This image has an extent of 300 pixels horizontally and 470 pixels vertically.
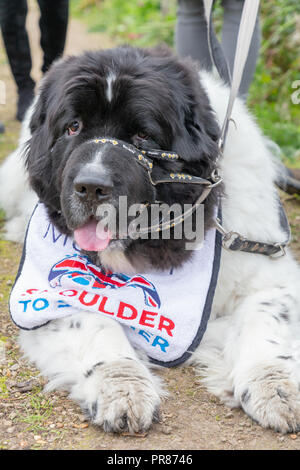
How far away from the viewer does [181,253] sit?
2.54 meters

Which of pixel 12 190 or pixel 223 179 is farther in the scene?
pixel 12 190

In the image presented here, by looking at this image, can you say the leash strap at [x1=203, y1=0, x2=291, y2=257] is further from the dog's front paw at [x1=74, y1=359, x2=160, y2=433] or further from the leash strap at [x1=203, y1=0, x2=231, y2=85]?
the dog's front paw at [x1=74, y1=359, x2=160, y2=433]

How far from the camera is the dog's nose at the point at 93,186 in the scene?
2111mm

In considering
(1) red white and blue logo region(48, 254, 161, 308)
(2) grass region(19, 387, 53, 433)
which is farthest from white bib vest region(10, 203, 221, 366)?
(2) grass region(19, 387, 53, 433)

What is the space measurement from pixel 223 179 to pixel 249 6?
0.73 meters

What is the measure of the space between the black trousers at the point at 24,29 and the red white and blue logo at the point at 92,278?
9.66 ft

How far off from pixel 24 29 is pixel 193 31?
2.12 metres

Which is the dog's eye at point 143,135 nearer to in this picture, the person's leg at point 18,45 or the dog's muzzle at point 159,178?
the dog's muzzle at point 159,178

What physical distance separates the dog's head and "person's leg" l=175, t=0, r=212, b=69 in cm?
139

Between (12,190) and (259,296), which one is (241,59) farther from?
(12,190)

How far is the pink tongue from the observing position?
233 centimetres

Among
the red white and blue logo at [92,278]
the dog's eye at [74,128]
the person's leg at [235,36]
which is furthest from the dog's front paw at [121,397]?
the person's leg at [235,36]

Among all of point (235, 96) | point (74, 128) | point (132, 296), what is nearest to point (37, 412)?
point (132, 296)
